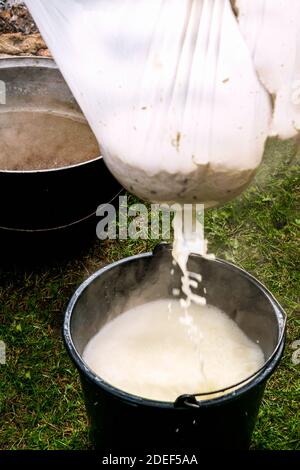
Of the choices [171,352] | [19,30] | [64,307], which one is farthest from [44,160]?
[19,30]

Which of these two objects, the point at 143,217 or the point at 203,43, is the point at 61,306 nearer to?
the point at 143,217

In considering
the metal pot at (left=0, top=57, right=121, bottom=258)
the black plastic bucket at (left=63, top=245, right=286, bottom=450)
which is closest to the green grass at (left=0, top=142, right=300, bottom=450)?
the metal pot at (left=0, top=57, right=121, bottom=258)

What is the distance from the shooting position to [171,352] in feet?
7.37

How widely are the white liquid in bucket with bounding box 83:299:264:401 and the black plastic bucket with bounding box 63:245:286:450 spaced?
0.04 metres

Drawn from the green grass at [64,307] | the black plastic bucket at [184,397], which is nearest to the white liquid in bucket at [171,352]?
the black plastic bucket at [184,397]

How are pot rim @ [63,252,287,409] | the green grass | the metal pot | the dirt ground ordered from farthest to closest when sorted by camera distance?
the dirt ground < the metal pot < the green grass < pot rim @ [63,252,287,409]

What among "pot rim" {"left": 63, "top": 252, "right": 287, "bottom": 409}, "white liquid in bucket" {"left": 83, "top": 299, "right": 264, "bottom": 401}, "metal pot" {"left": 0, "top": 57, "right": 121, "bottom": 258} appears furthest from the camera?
"metal pot" {"left": 0, "top": 57, "right": 121, "bottom": 258}

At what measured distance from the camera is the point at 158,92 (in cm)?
137

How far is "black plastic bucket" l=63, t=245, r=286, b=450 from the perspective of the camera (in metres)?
1.77

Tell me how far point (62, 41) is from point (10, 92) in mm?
1845

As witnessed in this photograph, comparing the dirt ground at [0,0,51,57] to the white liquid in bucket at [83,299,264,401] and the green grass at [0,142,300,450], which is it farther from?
the white liquid in bucket at [83,299,264,401]
